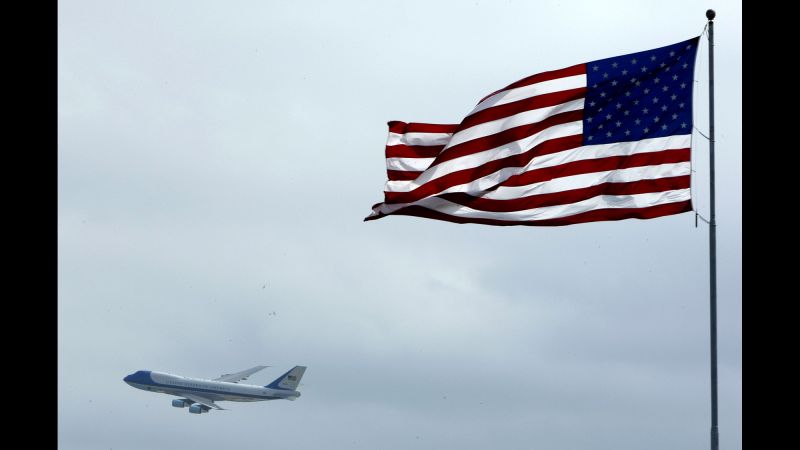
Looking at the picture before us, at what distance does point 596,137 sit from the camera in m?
23.9

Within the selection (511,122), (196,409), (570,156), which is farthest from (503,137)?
(196,409)

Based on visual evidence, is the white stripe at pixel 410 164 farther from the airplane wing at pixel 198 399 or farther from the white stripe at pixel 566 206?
the airplane wing at pixel 198 399

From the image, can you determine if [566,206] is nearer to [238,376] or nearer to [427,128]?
[427,128]

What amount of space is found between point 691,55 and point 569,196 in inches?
117

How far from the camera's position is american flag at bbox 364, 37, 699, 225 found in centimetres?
2298

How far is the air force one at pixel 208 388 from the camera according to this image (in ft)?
548

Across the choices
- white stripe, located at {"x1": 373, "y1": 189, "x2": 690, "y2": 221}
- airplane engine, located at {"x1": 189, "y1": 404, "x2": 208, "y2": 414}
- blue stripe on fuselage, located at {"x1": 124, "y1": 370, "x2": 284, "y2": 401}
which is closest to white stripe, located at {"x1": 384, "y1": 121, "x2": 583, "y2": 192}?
white stripe, located at {"x1": 373, "y1": 189, "x2": 690, "y2": 221}
